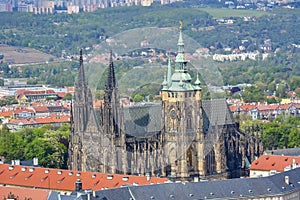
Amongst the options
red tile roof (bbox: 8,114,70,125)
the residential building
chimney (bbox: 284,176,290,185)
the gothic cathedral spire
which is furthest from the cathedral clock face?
red tile roof (bbox: 8,114,70,125)

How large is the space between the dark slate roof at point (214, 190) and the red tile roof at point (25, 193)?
2.04 meters

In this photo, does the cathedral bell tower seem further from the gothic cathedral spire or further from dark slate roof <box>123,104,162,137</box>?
the gothic cathedral spire

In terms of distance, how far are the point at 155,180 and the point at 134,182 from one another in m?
1.54

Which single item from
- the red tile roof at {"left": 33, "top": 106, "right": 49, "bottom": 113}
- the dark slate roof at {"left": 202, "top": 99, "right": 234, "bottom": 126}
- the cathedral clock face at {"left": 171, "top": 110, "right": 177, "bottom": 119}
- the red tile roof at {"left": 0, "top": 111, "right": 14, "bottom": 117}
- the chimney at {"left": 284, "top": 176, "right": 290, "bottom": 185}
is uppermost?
the cathedral clock face at {"left": 171, "top": 110, "right": 177, "bottom": 119}

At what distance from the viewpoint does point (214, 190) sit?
81688mm

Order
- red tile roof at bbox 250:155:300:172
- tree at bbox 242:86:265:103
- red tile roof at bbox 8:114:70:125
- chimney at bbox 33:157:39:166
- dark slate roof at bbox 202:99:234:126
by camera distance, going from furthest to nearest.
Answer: tree at bbox 242:86:265:103 < red tile roof at bbox 8:114:70:125 < dark slate roof at bbox 202:99:234:126 < chimney at bbox 33:157:39:166 < red tile roof at bbox 250:155:300:172

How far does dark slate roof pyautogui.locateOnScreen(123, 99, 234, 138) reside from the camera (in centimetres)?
9500

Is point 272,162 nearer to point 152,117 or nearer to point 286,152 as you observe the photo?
point 286,152

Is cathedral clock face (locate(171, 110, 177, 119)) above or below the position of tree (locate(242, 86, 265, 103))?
above

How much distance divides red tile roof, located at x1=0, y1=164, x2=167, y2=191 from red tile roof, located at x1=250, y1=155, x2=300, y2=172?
11.0m

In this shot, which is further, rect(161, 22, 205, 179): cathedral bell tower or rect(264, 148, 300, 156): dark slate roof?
rect(264, 148, 300, 156): dark slate roof

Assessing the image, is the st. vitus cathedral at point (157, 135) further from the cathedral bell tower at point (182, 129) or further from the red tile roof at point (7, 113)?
the red tile roof at point (7, 113)

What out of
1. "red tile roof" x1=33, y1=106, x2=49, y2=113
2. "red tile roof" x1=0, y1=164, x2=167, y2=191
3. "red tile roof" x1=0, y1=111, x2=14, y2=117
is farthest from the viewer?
"red tile roof" x1=33, y1=106, x2=49, y2=113

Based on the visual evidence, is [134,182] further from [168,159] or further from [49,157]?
[49,157]
